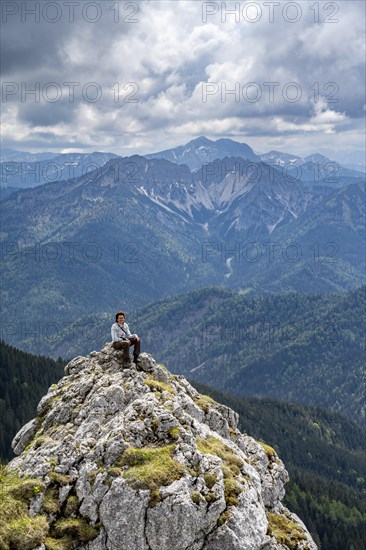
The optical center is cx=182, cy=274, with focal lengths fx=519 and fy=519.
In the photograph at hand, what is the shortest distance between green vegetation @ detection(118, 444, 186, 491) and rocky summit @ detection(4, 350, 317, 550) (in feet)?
0.22

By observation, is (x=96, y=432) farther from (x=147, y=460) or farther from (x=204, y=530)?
(x=204, y=530)

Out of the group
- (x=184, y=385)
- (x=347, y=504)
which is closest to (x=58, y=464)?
(x=184, y=385)

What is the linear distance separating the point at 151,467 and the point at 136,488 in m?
1.90

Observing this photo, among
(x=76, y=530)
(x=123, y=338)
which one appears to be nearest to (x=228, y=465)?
(x=76, y=530)

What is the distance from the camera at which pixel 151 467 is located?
113 feet

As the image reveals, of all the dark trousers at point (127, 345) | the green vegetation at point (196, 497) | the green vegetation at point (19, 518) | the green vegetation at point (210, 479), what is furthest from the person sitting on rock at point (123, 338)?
the green vegetation at point (196, 497)

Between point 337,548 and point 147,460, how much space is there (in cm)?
13471

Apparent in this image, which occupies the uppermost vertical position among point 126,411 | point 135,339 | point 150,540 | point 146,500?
point 135,339

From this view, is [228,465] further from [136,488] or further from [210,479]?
[136,488]

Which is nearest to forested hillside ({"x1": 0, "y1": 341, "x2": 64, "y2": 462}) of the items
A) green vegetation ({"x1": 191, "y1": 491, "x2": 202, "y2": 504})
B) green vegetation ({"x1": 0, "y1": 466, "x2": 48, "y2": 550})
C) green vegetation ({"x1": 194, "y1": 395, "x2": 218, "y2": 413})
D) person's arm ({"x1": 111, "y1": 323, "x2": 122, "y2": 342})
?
green vegetation ({"x1": 194, "y1": 395, "x2": 218, "y2": 413})

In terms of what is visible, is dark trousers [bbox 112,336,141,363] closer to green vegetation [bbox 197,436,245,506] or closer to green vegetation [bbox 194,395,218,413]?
green vegetation [bbox 194,395,218,413]

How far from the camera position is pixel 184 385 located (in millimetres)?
54156

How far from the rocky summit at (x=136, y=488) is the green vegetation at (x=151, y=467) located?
0.22 ft

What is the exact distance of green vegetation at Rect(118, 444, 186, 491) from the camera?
1310 inches
